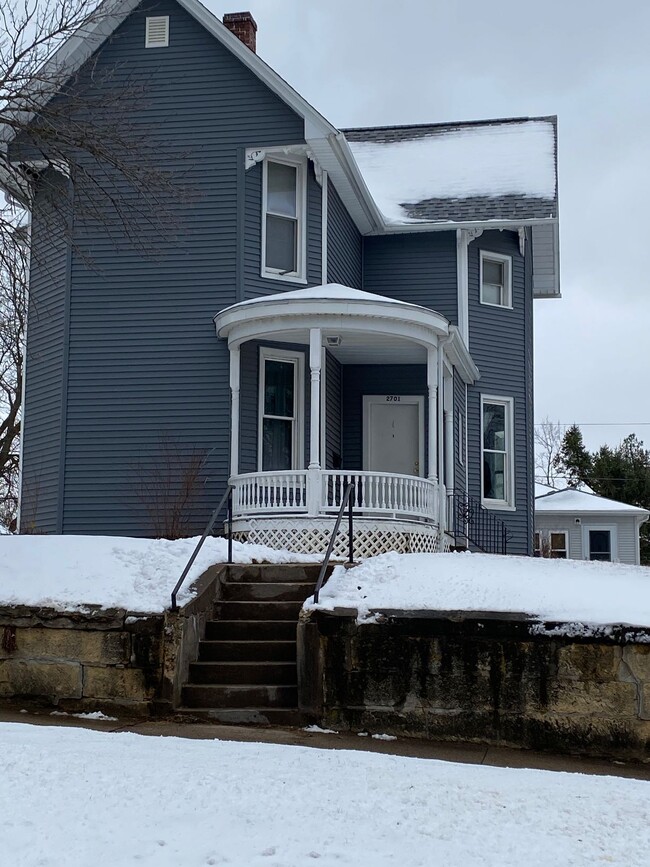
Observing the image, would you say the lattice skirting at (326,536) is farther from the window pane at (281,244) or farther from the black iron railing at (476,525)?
the window pane at (281,244)

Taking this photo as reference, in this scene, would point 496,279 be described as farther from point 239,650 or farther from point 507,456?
point 239,650

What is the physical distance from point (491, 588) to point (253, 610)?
8.03 ft

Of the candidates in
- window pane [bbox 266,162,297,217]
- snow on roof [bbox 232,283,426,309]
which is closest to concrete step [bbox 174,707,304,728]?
snow on roof [bbox 232,283,426,309]

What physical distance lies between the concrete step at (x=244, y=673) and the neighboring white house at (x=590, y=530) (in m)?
22.4

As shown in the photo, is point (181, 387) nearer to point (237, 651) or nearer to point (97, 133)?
point (97, 133)

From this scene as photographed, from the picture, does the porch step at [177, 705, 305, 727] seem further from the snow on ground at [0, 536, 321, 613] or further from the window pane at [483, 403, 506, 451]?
the window pane at [483, 403, 506, 451]

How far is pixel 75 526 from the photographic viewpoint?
51.9 feet

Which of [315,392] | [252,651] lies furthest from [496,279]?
[252,651]

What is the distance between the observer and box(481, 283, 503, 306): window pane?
20.2 meters

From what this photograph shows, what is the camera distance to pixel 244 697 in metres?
9.33

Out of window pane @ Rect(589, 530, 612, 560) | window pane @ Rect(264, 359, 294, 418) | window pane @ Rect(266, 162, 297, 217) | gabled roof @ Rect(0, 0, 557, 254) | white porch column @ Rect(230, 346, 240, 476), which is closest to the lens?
white porch column @ Rect(230, 346, 240, 476)

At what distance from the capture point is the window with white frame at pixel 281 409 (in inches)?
617

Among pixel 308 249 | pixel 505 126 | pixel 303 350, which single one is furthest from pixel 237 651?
pixel 505 126

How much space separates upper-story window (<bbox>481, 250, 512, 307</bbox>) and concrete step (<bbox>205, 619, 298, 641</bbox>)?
11.3m
